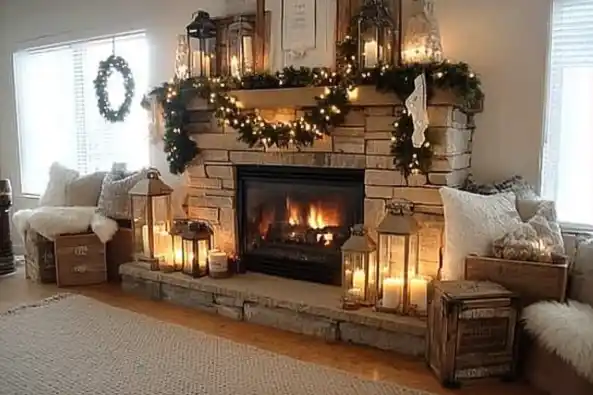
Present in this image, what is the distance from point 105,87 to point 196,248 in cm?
208

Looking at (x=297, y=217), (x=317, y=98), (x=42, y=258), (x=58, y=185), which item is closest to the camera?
(x=317, y=98)

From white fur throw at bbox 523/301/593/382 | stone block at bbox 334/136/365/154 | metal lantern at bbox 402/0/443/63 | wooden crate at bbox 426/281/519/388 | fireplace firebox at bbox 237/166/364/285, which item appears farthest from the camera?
fireplace firebox at bbox 237/166/364/285

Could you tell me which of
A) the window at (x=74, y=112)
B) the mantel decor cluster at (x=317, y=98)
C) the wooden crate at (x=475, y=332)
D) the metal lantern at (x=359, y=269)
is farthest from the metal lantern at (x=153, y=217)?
the wooden crate at (x=475, y=332)

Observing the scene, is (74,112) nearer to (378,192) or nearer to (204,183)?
(204,183)

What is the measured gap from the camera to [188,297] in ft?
Result: 13.7

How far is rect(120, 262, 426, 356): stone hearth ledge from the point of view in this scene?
3.30 meters

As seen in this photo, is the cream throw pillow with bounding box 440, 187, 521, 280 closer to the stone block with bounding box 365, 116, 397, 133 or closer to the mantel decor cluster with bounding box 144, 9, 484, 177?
the mantel decor cluster with bounding box 144, 9, 484, 177

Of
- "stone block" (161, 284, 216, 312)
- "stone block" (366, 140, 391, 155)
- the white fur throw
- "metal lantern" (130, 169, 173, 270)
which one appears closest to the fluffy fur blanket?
"metal lantern" (130, 169, 173, 270)

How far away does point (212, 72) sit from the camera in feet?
14.6

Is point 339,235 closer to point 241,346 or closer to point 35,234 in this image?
point 241,346

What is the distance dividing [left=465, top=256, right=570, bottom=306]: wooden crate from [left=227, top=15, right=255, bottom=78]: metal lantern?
88.2 inches

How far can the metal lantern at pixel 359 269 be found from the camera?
11.4 feet

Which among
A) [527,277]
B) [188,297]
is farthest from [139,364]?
[527,277]

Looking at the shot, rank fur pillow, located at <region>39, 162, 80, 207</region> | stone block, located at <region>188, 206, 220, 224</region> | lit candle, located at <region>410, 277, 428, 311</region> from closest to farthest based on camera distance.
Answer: lit candle, located at <region>410, 277, 428, 311</region>
stone block, located at <region>188, 206, 220, 224</region>
fur pillow, located at <region>39, 162, 80, 207</region>
